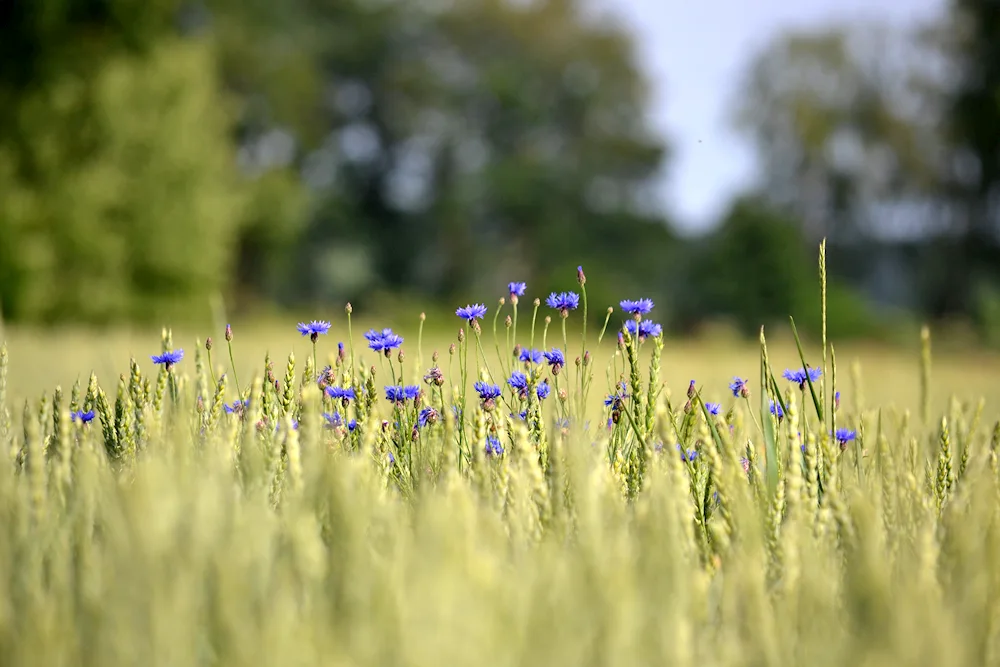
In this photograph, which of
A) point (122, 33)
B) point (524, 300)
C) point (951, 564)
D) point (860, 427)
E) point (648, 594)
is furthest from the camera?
point (524, 300)

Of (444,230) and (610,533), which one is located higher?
(444,230)

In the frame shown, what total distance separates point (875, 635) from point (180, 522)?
953 mm

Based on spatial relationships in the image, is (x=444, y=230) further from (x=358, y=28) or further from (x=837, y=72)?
(x=837, y=72)

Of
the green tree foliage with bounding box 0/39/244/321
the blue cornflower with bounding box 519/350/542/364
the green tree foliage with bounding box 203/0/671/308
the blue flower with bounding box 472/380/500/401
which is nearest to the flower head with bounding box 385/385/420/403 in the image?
the blue flower with bounding box 472/380/500/401

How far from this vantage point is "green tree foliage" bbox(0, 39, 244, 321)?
1408 centimetres

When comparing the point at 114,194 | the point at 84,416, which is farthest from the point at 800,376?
the point at 114,194

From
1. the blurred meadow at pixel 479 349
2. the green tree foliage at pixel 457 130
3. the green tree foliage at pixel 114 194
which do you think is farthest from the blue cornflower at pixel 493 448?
the green tree foliage at pixel 457 130

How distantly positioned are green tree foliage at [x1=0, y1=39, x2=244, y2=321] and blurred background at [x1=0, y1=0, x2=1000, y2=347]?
44 mm

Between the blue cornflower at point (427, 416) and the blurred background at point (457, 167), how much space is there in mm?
13172

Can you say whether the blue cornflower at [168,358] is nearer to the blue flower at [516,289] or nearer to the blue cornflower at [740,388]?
the blue flower at [516,289]

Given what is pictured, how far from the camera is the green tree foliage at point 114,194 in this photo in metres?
14.1

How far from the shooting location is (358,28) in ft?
111

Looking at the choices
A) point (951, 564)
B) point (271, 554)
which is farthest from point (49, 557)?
point (951, 564)

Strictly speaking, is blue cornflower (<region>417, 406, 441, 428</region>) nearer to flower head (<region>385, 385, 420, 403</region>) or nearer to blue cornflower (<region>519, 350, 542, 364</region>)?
flower head (<region>385, 385, 420, 403</region>)
